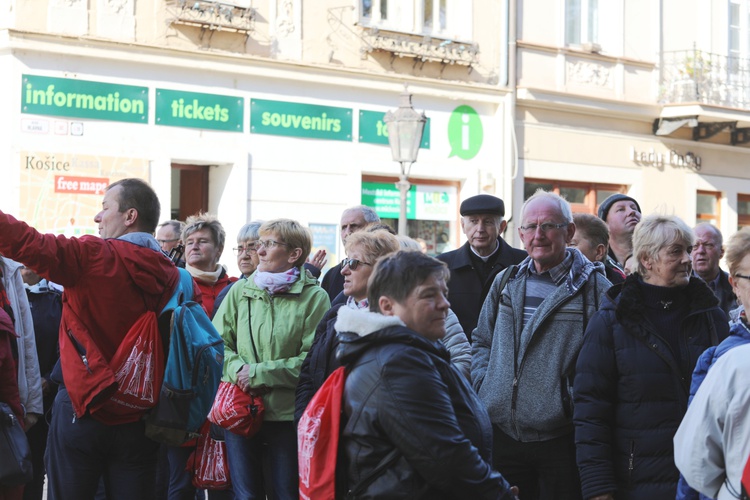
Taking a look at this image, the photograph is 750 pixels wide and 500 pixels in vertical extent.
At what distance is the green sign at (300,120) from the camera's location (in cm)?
1488

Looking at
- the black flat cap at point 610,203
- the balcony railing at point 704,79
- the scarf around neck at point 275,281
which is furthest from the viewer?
the balcony railing at point 704,79

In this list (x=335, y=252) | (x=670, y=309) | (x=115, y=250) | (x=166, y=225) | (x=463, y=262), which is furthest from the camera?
(x=335, y=252)

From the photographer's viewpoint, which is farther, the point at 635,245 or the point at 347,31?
the point at 347,31

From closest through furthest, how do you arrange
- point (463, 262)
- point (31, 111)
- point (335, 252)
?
point (463, 262), point (31, 111), point (335, 252)

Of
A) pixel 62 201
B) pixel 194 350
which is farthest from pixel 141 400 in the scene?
pixel 62 201

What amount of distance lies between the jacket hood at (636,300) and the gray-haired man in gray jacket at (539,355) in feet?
1.44

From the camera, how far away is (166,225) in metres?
8.62

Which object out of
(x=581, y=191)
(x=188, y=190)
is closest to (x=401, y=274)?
(x=188, y=190)

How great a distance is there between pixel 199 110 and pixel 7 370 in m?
9.12

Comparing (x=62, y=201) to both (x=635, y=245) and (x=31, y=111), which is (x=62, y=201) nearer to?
(x=31, y=111)

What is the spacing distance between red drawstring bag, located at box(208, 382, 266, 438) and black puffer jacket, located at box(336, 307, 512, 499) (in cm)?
243

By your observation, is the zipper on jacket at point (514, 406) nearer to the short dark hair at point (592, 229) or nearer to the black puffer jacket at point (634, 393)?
the black puffer jacket at point (634, 393)

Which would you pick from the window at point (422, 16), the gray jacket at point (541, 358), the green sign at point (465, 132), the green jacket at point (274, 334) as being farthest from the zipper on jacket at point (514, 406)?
the green sign at point (465, 132)

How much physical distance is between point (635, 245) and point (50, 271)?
2.71 meters
